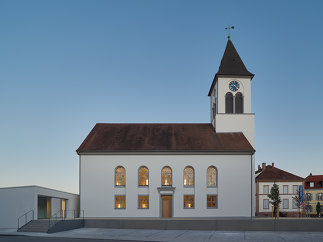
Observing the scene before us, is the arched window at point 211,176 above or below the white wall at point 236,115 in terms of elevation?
below

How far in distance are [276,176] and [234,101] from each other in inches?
1008

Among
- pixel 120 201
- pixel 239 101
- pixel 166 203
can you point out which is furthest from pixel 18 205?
pixel 239 101

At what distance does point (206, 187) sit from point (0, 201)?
19.6 m

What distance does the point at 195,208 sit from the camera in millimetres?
39656

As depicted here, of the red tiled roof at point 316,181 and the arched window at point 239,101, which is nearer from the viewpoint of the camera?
the arched window at point 239,101

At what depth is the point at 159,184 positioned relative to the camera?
131ft

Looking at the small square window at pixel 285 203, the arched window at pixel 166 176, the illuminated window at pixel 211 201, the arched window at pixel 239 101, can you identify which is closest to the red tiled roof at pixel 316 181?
the small square window at pixel 285 203

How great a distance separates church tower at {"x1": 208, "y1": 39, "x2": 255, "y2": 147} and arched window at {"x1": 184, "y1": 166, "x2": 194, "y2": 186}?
645cm

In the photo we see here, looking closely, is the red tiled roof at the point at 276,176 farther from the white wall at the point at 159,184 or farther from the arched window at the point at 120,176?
the arched window at the point at 120,176

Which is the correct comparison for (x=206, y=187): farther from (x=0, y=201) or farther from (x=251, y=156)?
(x=0, y=201)

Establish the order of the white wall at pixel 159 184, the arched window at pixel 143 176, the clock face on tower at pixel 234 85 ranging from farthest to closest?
the clock face on tower at pixel 234 85
the arched window at pixel 143 176
the white wall at pixel 159 184

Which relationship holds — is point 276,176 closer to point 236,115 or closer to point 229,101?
point 236,115

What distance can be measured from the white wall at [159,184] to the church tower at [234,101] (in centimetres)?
476

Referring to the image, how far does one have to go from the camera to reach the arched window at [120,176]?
40375 mm
